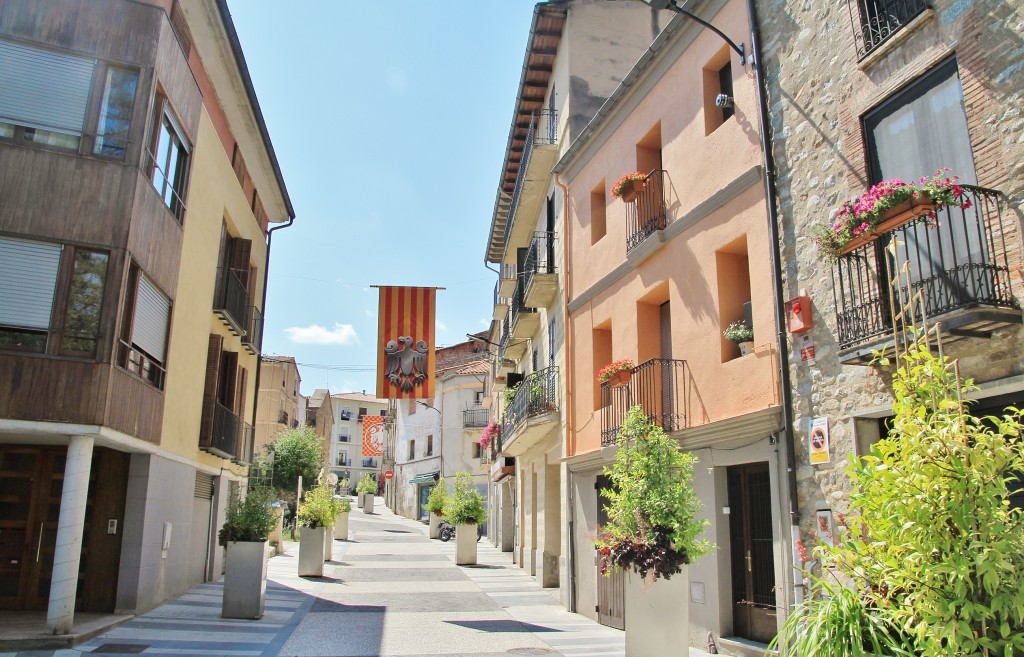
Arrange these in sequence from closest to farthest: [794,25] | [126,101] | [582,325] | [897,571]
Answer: [897,571]
[794,25]
[126,101]
[582,325]

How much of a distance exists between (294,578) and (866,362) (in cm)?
1584

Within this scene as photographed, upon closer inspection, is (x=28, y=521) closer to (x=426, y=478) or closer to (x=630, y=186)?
(x=630, y=186)

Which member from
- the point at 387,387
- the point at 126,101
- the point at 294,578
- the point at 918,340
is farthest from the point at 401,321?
the point at 918,340

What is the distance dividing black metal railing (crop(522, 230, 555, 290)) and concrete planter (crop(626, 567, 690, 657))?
1062 cm

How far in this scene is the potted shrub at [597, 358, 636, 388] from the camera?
12.8 metres

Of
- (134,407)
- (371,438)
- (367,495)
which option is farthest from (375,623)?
(367,495)

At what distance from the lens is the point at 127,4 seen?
38.7ft

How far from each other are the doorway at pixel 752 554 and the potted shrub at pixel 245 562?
752 centimetres

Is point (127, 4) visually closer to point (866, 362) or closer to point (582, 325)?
point (582, 325)

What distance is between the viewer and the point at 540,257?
2031 centimetres

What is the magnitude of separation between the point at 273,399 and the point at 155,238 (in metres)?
37.9

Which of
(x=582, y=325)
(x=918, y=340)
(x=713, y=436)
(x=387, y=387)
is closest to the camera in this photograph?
(x=918, y=340)

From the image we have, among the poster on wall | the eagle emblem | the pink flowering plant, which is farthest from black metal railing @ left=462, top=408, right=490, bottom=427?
the pink flowering plant

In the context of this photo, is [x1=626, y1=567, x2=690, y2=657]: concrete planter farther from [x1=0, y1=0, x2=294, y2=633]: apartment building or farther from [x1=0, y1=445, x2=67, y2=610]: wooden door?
[x1=0, y1=445, x2=67, y2=610]: wooden door
